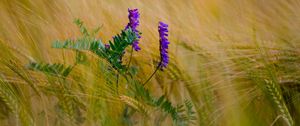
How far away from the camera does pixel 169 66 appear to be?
1.83m

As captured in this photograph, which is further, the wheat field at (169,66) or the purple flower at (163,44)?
the purple flower at (163,44)

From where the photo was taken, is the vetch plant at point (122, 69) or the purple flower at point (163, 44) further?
the purple flower at point (163, 44)

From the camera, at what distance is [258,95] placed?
73.6 inches

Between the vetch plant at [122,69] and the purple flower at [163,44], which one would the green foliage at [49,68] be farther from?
the purple flower at [163,44]

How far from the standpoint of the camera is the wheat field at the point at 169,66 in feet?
4.97

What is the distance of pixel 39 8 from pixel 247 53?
0.64 m

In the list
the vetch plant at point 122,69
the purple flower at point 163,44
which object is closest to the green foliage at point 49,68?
the vetch plant at point 122,69

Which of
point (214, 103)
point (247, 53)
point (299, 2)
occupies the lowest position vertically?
point (214, 103)

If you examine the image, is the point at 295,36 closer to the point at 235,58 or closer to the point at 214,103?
the point at 235,58

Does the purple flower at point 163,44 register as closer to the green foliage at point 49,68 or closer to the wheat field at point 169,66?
the wheat field at point 169,66

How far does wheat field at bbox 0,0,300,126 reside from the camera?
1516 millimetres

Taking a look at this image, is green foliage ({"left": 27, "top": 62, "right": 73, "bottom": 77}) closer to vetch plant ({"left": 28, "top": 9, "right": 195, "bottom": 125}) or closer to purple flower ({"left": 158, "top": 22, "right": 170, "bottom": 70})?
vetch plant ({"left": 28, "top": 9, "right": 195, "bottom": 125})

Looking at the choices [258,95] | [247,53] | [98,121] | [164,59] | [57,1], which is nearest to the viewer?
[98,121]

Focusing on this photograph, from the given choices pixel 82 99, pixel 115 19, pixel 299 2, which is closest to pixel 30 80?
pixel 82 99
